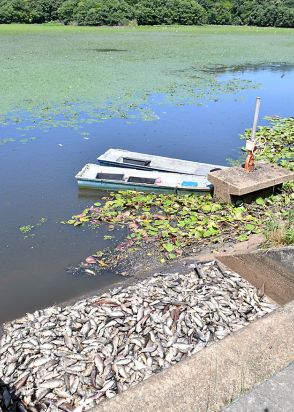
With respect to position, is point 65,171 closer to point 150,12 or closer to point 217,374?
point 217,374

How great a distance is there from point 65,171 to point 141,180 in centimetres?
258

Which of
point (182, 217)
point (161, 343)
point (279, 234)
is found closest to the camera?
point (161, 343)

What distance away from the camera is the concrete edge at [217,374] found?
320 cm

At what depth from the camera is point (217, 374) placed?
3.47 metres

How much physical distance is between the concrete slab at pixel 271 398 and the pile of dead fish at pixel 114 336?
5.02 feet

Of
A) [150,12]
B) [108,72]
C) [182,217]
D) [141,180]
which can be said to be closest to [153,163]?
[141,180]

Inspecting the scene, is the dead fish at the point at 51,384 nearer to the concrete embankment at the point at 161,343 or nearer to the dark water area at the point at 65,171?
the concrete embankment at the point at 161,343

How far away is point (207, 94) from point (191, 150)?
28.3ft

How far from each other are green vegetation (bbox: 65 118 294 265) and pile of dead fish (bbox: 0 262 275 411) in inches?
71.2

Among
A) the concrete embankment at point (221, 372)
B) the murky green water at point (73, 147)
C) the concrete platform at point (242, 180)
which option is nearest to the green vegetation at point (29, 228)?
the murky green water at point (73, 147)

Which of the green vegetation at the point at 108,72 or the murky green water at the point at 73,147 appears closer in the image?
the murky green water at the point at 73,147

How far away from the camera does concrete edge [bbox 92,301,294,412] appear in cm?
320

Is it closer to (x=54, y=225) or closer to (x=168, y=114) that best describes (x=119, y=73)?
(x=168, y=114)

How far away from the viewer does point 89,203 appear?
9898 mm
